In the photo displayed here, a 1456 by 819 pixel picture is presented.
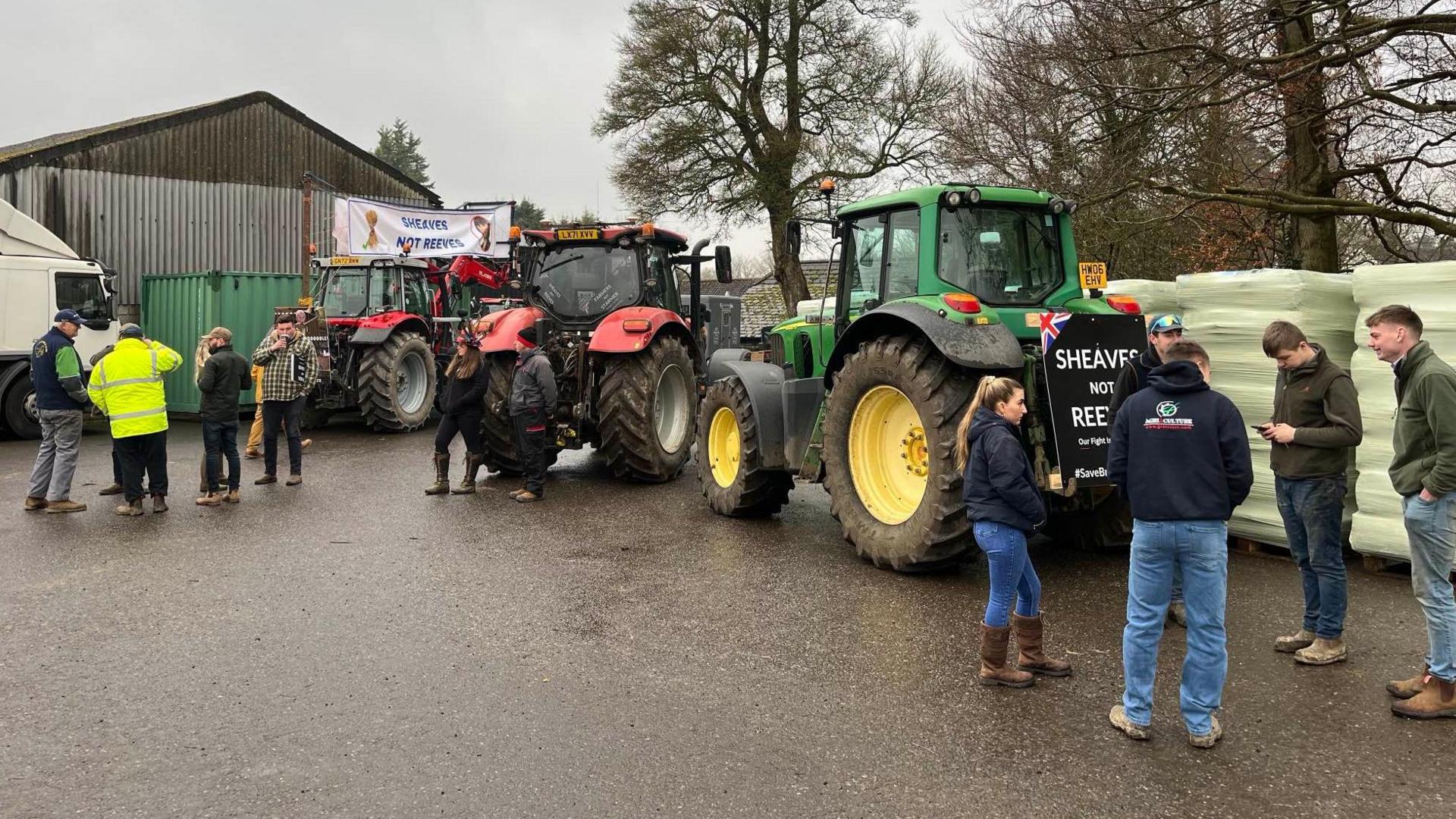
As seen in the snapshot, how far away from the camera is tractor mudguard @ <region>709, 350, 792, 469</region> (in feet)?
25.7

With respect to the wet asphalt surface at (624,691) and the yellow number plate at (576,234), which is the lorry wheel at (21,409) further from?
the yellow number plate at (576,234)

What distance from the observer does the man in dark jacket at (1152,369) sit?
525cm

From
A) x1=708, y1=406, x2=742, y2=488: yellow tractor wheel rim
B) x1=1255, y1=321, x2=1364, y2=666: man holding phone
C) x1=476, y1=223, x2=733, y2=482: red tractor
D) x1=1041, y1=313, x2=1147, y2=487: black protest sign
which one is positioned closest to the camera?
x1=1255, y1=321, x2=1364, y2=666: man holding phone

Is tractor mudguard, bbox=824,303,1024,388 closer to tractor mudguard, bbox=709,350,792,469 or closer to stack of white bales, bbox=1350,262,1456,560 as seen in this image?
tractor mudguard, bbox=709,350,792,469

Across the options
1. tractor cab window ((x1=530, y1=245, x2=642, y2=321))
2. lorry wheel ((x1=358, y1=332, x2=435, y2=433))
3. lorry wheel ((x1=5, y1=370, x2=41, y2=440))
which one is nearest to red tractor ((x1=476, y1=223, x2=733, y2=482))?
tractor cab window ((x1=530, y1=245, x2=642, y2=321))

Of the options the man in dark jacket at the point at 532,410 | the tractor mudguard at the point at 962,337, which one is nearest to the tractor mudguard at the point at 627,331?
the man in dark jacket at the point at 532,410

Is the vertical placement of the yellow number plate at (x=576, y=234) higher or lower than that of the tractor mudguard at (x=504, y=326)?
higher

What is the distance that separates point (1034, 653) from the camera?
15.2 ft

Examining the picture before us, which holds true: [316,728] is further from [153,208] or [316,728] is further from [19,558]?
[153,208]

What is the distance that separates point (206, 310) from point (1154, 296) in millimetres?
13969

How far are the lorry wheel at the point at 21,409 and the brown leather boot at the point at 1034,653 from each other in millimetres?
13456

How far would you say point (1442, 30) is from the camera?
28.1ft

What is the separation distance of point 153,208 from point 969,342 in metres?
18.8

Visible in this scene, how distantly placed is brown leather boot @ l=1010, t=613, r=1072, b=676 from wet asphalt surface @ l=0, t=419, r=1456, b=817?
0.25 ft
